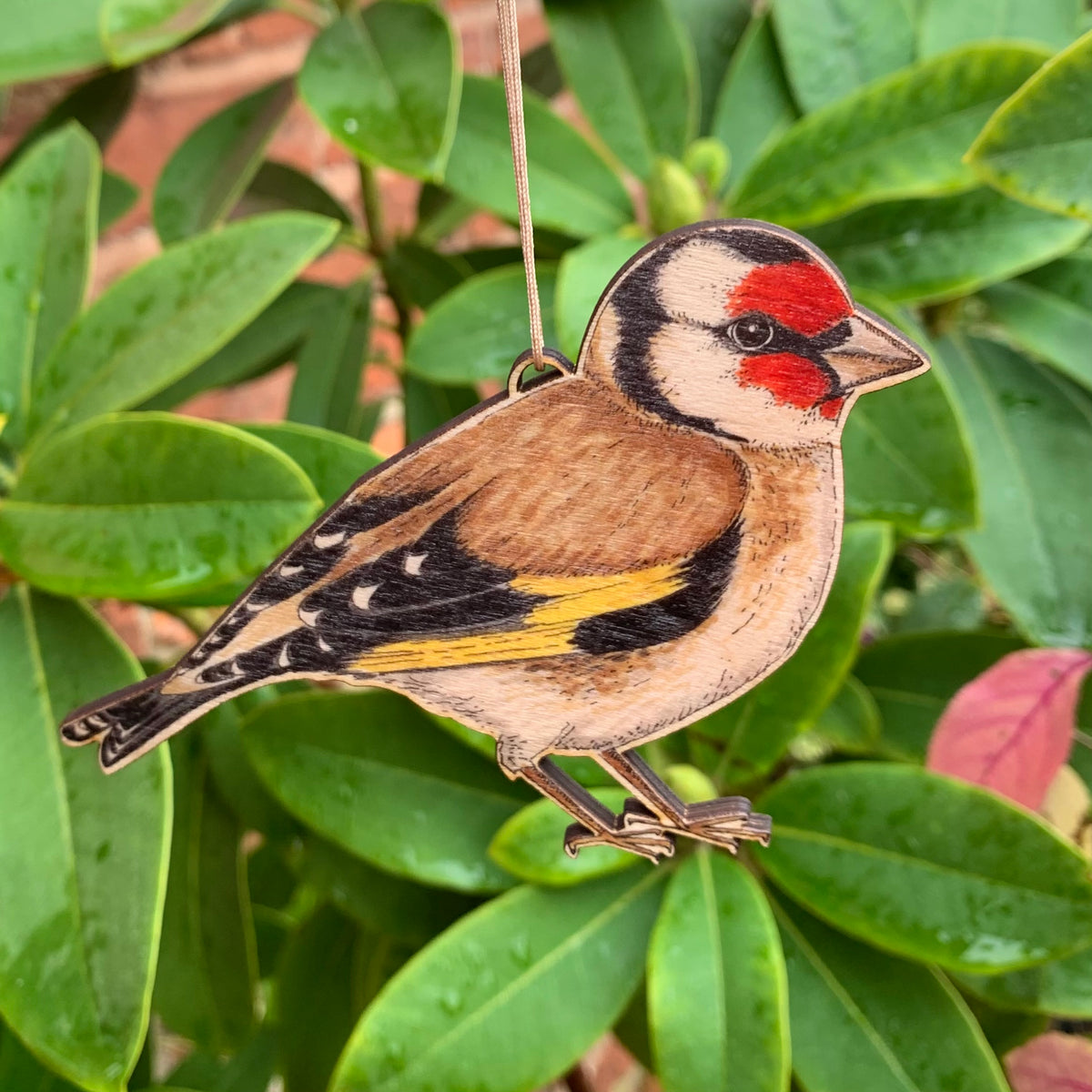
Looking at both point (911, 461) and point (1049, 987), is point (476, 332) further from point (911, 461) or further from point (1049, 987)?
point (1049, 987)

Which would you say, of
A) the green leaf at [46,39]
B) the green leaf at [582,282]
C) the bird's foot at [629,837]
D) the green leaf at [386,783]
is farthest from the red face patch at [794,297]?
the green leaf at [46,39]

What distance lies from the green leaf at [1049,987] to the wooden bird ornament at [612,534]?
12.5 inches

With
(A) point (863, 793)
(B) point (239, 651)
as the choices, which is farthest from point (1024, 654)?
(B) point (239, 651)

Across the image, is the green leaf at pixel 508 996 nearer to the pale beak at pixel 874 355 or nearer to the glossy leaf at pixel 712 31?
the pale beak at pixel 874 355

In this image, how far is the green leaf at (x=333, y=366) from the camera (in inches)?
36.0

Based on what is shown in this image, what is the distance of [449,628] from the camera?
0.44 metres

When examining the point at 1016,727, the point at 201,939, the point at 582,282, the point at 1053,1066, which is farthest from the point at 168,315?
the point at 1053,1066

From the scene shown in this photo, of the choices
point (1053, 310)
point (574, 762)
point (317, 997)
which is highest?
point (1053, 310)

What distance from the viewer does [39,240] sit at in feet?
2.18

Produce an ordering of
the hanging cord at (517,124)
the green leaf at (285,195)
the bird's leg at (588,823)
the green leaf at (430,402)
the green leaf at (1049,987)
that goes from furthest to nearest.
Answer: the green leaf at (285,195), the green leaf at (430,402), the green leaf at (1049,987), the bird's leg at (588,823), the hanging cord at (517,124)

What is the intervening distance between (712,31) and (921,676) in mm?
584

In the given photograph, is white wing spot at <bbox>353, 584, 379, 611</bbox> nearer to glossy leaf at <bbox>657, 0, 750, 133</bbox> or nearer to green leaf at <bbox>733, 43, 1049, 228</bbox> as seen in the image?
green leaf at <bbox>733, 43, 1049, 228</bbox>

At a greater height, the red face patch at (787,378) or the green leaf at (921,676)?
the red face patch at (787,378)

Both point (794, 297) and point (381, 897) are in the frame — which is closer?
point (794, 297)
